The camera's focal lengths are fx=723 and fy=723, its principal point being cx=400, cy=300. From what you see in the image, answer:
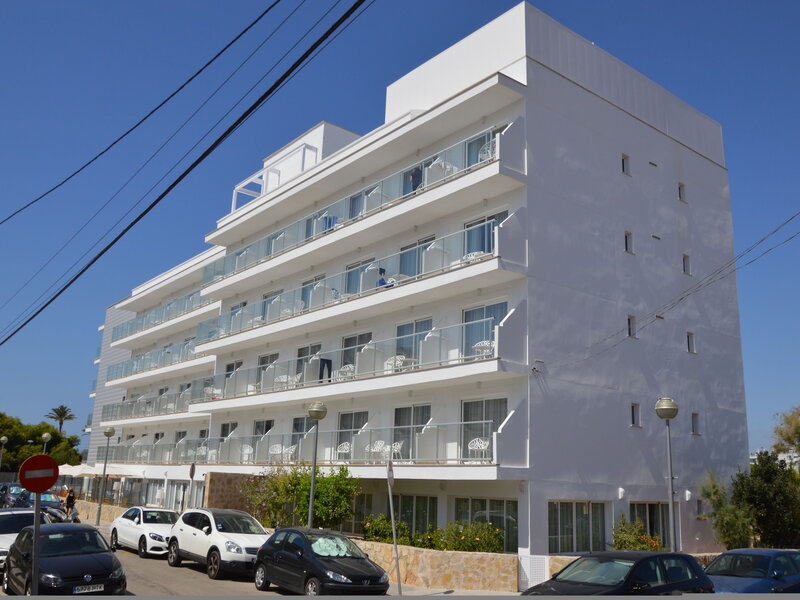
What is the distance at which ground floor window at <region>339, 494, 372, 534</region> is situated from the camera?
1029 inches

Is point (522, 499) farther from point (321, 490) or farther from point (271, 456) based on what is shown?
point (271, 456)

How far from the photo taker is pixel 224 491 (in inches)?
1091

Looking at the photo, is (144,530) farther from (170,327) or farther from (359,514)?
(170,327)

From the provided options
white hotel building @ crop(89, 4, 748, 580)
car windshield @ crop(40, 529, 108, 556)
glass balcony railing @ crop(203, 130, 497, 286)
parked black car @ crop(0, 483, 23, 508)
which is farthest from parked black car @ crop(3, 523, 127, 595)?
parked black car @ crop(0, 483, 23, 508)

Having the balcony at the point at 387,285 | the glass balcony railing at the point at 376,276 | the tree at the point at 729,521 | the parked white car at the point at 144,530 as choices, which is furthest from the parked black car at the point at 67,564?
the tree at the point at 729,521

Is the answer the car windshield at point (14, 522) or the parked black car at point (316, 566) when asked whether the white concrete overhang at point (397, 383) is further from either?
the car windshield at point (14, 522)

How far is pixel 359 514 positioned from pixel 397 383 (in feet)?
20.1

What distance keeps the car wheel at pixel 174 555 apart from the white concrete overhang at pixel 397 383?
24.9 feet

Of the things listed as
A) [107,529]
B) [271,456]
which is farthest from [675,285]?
[107,529]

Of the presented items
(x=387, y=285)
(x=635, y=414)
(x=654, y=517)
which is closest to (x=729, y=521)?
(x=654, y=517)

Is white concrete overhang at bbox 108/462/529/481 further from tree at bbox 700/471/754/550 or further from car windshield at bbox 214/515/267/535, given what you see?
tree at bbox 700/471/754/550

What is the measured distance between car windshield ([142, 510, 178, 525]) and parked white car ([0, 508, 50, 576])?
14.8ft

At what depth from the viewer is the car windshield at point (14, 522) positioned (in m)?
17.8

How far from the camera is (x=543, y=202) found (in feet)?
72.9
